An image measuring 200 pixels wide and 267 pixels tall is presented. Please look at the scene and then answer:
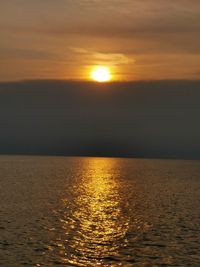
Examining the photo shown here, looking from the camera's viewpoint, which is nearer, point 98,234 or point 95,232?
point 98,234

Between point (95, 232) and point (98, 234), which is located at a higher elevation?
point (95, 232)

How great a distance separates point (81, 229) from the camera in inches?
2368

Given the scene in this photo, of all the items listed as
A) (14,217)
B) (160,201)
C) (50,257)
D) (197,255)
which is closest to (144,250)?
(197,255)

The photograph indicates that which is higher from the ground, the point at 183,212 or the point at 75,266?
the point at 183,212

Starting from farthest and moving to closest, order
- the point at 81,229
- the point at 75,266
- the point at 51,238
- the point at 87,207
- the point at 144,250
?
the point at 87,207, the point at 81,229, the point at 51,238, the point at 144,250, the point at 75,266

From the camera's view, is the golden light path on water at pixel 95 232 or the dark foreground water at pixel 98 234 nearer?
the dark foreground water at pixel 98 234

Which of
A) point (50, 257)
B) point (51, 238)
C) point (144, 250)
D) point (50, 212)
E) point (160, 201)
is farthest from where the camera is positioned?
point (160, 201)

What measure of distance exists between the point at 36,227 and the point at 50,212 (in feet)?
51.7

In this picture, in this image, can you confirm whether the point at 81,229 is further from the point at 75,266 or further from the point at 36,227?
the point at 75,266

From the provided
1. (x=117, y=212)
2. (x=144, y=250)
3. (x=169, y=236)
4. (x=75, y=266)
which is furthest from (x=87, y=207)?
(x=75, y=266)

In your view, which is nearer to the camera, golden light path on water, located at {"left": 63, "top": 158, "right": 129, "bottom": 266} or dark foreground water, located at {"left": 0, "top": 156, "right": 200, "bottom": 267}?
dark foreground water, located at {"left": 0, "top": 156, "right": 200, "bottom": 267}

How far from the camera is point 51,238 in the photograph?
176ft

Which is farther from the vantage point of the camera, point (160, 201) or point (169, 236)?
point (160, 201)

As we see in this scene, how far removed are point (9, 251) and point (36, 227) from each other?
49.2 ft
